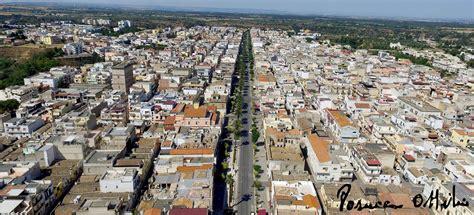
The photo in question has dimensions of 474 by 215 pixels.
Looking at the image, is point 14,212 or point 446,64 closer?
point 14,212

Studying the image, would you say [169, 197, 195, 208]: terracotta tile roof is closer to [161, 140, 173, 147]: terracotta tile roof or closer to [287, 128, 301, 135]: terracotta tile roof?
[161, 140, 173, 147]: terracotta tile roof

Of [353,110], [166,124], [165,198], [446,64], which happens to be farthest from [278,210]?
[446,64]

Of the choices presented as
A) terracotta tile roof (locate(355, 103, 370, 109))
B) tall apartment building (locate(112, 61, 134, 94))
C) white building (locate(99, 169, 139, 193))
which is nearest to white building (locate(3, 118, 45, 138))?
white building (locate(99, 169, 139, 193))

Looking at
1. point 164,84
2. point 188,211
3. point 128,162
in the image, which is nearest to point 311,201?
point 188,211

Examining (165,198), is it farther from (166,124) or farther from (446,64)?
(446,64)

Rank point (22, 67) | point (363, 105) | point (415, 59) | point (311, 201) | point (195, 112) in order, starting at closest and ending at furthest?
point (311, 201) → point (195, 112) → point (363, 105) → point (22, 67) → point (415, 59)

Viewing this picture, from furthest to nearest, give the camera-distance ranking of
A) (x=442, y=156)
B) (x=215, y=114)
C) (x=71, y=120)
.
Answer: (x=215, y=114) < (x=71, y=120) < (x=442, y=156)

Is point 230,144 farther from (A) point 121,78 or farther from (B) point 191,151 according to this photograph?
(A) point 121,78
